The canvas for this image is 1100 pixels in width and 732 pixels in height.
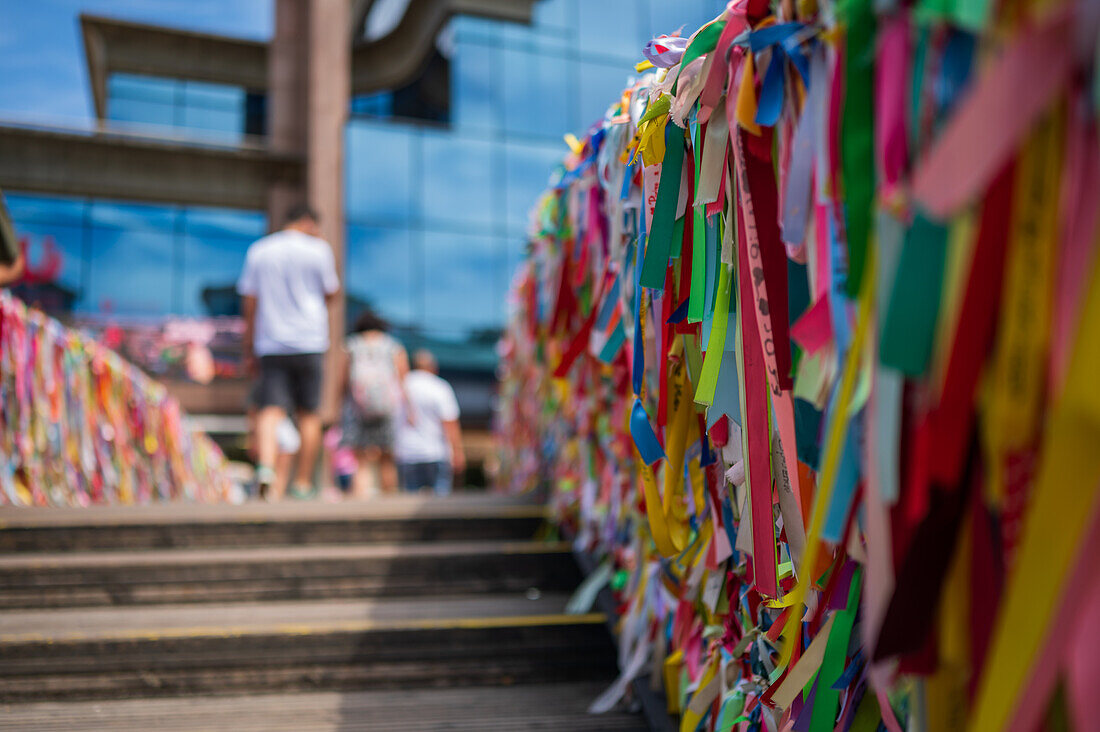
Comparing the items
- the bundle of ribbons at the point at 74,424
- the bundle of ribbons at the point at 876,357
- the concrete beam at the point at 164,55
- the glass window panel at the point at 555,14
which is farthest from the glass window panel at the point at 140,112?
the bundle of ribbons at the point at 876,357

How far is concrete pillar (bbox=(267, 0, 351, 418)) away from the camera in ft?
43.0

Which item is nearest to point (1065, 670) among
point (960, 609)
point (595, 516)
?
point (960, 609)

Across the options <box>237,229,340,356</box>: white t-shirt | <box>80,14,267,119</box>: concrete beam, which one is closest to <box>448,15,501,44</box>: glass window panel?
<box>80,14,267,119</box>: concrete beam

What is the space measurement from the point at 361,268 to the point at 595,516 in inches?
481

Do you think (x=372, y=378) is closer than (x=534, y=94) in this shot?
Yes

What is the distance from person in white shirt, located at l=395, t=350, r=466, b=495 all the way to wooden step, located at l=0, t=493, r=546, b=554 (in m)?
2.80

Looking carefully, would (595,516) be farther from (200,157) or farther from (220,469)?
(200,157)

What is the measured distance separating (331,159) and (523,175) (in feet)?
12.4

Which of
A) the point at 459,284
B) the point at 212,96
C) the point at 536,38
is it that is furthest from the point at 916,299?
the point at 212,96

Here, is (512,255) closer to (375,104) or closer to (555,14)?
(375,104)

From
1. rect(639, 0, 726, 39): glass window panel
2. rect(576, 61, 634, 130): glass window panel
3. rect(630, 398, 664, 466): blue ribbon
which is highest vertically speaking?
rect(576, 61, 634, 130): glass window panel

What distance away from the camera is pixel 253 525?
10.8 feet

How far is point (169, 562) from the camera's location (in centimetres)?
293

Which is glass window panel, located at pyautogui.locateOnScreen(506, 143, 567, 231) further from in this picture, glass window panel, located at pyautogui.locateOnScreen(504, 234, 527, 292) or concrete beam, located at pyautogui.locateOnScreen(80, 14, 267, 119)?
concrete beam, located at pyautogui.locateOnScreen(80, 14, 267, 119)
